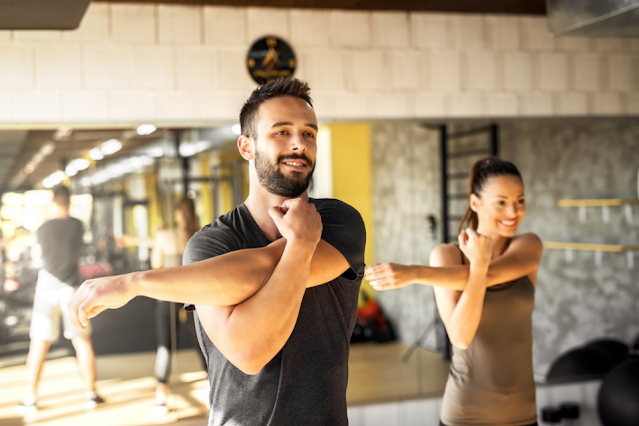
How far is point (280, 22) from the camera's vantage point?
4.05 meters

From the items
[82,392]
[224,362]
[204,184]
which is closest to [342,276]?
[224,362]

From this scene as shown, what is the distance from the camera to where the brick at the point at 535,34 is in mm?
4461

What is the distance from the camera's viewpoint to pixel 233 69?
399 cm

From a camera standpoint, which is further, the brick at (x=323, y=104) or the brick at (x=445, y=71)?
the brick at (x=445, y=71)

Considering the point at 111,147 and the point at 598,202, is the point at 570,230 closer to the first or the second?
the point at 598,202

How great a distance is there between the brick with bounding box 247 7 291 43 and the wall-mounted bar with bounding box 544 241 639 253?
8.01 ft

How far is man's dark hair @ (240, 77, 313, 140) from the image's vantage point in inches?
57.9

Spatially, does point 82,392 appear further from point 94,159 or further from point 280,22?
point 280,22

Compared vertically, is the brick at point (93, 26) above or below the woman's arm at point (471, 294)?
above

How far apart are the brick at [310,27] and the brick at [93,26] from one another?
119 cm

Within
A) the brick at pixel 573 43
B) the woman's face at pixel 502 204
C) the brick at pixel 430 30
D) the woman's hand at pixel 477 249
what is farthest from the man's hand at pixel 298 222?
the brick at pixel 573 43

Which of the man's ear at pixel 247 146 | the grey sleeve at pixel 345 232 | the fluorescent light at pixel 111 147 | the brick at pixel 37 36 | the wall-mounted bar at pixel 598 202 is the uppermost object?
the brick at pixel 37 36

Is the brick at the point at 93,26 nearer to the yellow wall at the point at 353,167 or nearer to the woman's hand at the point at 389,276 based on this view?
the yellow wall at the point at 353,167

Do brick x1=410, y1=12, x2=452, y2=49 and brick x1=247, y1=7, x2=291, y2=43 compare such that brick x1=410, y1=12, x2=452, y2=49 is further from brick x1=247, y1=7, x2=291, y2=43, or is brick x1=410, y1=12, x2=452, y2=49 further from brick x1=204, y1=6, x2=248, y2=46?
brick x1=204, y1=6, x2=248, y2=46
